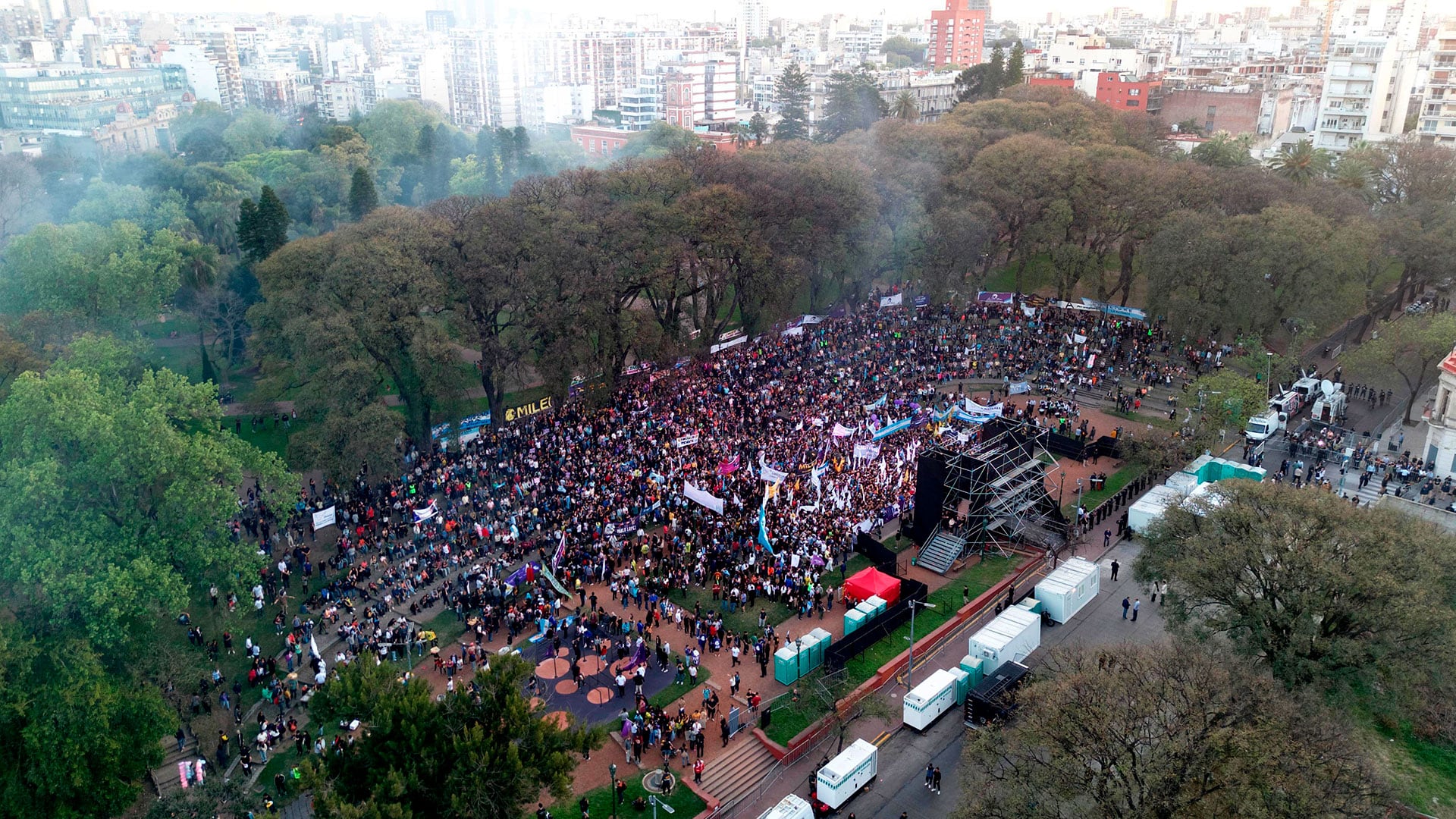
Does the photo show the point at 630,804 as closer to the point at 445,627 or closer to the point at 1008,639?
the point at 445,627

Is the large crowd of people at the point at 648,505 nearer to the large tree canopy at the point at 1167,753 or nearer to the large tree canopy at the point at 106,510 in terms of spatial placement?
the large tree canopy at the point at 106,510

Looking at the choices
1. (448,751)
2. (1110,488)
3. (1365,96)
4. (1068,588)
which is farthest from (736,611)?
(1365,96)

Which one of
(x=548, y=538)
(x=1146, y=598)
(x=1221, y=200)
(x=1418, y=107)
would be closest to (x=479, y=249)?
(x=548, y=538)

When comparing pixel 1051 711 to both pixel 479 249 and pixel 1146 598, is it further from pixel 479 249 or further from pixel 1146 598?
pixel 479 249

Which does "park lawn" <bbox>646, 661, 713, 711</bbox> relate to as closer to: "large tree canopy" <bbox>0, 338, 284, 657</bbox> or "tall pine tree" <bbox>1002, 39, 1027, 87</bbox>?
"large tree canopy" <bbox>0, 338, 284, 657</bbox>

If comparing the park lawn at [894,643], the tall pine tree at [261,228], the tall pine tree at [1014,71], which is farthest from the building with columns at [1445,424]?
the tall pine tree at [1014,71]
